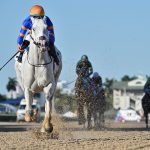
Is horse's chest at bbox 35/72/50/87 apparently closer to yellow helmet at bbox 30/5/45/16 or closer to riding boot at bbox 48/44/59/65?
riding boot at bbox 48/44/59/65

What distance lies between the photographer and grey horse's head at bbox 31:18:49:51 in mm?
15539

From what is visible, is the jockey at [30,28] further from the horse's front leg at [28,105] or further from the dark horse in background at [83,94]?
the dark horse in background at [83,94]

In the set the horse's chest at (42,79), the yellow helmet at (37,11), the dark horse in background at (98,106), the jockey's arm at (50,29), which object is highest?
the yellow helmet at (37,11)

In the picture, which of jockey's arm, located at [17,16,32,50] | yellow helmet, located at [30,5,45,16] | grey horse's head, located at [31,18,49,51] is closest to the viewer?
grey horse's head, located at [31,18,49,51]

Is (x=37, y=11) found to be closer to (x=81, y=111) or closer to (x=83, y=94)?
(x=83, y=94)

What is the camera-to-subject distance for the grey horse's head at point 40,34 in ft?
51.0

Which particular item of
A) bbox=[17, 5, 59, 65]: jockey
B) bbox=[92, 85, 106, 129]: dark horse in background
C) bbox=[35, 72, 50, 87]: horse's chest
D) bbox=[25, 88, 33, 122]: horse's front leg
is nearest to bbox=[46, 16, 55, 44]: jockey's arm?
bbox=[17, 5, 59, 65]: jockey

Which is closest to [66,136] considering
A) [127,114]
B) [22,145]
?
[22,145]

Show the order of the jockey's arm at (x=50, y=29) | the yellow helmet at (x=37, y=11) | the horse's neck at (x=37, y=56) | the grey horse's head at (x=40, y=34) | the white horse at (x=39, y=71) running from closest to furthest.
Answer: the grey horse's head at (x=40, y=34), the white horse at (x=39, y=71), the horse's neck at (x=37, y=56), the yellow helmet at (x=37, y=11), the jockey's arm at (x=50, y=29)

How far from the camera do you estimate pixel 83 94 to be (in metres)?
25.4

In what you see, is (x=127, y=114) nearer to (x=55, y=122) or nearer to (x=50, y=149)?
(x=55, y=122)

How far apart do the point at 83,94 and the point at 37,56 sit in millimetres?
9263

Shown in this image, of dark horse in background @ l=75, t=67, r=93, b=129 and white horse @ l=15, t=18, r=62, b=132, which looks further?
dark horse in background @ l=75, t=67, r=93, b=129

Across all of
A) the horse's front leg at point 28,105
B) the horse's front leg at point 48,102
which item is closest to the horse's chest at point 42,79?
the horse's front leg at point 48,102
